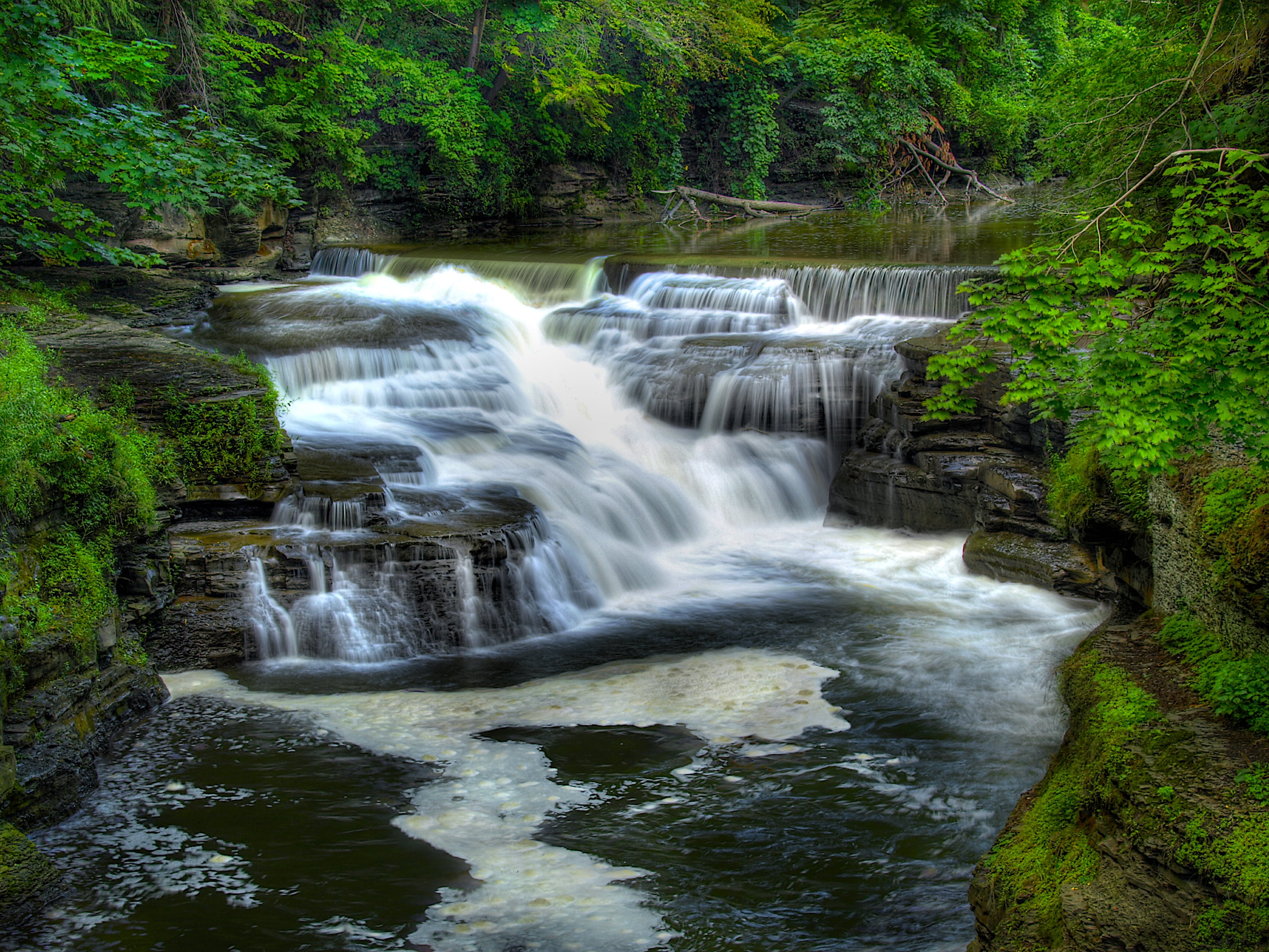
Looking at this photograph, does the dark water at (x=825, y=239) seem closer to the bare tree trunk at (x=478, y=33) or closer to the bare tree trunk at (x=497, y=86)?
the bare tree trunk at (x=497, y=86)

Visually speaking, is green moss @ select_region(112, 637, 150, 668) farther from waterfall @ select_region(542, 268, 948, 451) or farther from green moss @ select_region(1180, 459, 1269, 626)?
waterfall @ select_region(542, 268, 948, 451)

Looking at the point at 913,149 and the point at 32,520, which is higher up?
the point at 913,149

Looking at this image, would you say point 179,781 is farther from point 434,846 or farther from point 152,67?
point 152,67

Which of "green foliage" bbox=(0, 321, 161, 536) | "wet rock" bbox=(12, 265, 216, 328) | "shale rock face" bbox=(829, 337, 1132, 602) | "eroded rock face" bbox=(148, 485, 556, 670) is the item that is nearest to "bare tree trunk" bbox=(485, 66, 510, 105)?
"wet rock" bbox=(12, 265, 216, 328)

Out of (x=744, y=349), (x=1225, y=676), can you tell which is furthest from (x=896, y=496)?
(x=1225, y=676)

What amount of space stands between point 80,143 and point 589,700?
280 inches

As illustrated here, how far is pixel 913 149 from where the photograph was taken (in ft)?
88.5

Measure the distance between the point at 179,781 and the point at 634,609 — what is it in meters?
4.21

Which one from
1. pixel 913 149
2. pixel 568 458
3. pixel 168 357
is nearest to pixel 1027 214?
pixel 913 149

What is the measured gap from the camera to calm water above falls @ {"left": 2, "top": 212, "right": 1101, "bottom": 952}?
452cm

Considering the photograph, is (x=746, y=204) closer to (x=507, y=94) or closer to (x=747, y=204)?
(x=747, y=204)

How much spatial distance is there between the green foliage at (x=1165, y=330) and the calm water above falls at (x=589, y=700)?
232cm

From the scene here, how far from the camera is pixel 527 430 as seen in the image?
11.9 m

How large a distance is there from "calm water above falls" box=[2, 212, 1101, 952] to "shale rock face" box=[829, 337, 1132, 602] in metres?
0.32
